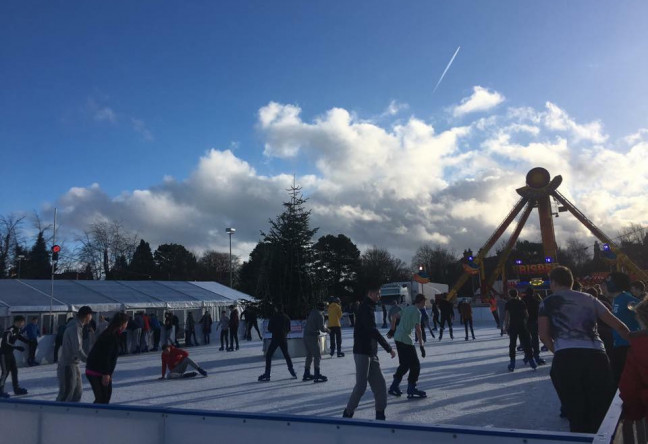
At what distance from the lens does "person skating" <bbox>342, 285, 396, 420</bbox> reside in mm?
5656

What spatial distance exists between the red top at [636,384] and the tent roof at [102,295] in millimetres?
18759

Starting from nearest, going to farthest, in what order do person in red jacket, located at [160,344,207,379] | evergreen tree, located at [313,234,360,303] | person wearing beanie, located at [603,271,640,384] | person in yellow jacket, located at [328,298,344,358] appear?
1. person wearing beanie, located at [603,271,640,384]
2. person in red jacket, located at [160,344,207,379]
3. person in yellow jacket, located at [328,298,344,358]
4. evergreen tree, located at [313,234,360,303]

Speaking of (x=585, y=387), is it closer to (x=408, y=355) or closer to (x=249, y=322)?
(x=408, y=355)

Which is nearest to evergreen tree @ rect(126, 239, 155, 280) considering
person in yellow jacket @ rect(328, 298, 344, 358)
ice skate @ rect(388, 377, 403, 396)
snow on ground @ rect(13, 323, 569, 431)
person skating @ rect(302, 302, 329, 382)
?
person in yellow jacket @ rect(328, 298, 344, 358)

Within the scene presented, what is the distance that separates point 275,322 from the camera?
10.3 meters

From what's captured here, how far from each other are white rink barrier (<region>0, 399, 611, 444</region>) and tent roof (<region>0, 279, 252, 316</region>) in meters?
15.0

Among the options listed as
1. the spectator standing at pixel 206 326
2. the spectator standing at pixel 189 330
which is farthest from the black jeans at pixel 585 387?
the spectator standing at pixel 206 326

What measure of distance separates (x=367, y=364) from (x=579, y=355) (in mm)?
2417

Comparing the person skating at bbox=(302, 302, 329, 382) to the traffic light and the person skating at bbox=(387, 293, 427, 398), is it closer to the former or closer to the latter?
the person skating at bbox=(387, 293, 427, 398)

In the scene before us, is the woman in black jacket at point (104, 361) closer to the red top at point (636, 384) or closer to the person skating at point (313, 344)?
the person skating at point (313, 344)

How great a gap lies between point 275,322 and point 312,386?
1684mm

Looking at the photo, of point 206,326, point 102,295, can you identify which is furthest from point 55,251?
point 206,326

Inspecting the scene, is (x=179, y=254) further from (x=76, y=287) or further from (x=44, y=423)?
(x=44, y=423)

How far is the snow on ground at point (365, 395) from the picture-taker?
6.33 m
